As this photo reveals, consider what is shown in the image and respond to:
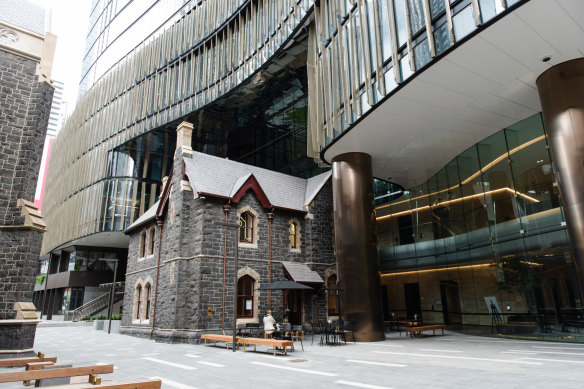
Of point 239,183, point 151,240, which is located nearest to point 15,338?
point 239,183

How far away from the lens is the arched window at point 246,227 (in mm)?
21703

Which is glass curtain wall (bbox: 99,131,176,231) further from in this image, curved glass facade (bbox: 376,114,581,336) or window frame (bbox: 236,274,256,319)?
curved glass facade (bbox: 376,114,581,336)

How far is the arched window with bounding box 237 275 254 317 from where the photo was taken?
20375mm

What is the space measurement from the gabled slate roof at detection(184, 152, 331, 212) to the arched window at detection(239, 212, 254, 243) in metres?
1.56

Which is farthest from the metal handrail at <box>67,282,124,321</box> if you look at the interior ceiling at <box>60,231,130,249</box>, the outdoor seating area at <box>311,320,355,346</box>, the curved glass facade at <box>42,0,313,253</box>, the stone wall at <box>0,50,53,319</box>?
the outdoor seating area at <box>311,320,355,346</box>

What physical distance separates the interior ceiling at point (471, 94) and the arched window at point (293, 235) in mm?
5585

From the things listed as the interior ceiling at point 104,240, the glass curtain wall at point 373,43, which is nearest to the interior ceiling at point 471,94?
the glass curtain wall at point 373,43

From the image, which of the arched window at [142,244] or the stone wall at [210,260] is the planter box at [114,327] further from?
the arched window at [142,244]

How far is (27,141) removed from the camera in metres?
14.7

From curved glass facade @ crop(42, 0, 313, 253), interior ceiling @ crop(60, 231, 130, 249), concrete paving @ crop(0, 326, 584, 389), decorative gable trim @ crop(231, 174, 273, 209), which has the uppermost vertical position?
curved glass facade @ crop(42, 0, 313, 253)

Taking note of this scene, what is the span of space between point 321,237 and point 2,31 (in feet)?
61.9

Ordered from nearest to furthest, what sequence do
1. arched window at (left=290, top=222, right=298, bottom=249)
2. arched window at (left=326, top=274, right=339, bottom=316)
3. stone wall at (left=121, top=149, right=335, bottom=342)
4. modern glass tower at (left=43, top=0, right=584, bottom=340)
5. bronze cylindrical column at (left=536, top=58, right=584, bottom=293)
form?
bronze cylindrical column at (left=536, top=58, right=584, bottom=293)
modern glass tower at (left=43, top=0, right=584, bottom=340)
stone wall at (left=121, top=149, right=335, bottom=342)
arched window at (left=326, top=274, right=339, bottom=316)
arched window at (left=290, top=222, right=298, bottom=249)

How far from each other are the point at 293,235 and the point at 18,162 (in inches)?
574

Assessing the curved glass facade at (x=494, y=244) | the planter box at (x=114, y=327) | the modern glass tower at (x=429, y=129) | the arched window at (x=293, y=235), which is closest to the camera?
the modern glass tower at (x=429, y=129)
